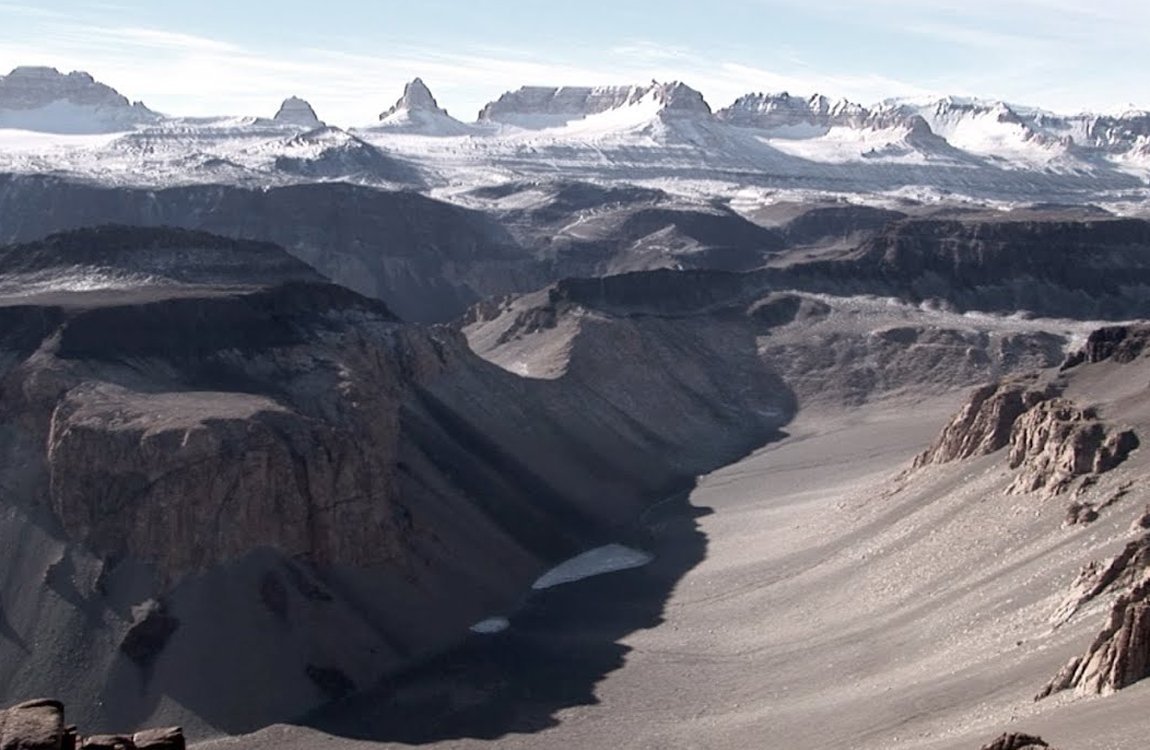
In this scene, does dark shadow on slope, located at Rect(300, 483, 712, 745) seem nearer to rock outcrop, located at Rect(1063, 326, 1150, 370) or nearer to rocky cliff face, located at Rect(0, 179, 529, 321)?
rock outcrop, located at Rect(1063, 326, 1150, 370)

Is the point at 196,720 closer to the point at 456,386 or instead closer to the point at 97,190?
the point at 456,386

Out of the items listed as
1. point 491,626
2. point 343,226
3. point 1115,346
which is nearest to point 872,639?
point 491,626

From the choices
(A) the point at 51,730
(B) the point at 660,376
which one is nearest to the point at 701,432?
(B) the point at 660,376

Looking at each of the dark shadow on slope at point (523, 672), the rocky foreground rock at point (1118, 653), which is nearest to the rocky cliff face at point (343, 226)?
the dark shadow on slope at point (523, 672)

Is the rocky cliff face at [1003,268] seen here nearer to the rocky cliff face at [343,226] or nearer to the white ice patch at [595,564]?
the rocky cliff face at [343,226]

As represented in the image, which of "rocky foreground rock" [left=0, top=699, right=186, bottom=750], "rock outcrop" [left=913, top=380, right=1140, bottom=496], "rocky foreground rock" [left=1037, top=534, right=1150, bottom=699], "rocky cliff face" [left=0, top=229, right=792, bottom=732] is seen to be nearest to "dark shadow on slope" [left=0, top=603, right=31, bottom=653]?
"rocky cliff face" [left=0, top=229, right=792, bottom=732]

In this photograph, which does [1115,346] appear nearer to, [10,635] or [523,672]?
[523,672]
